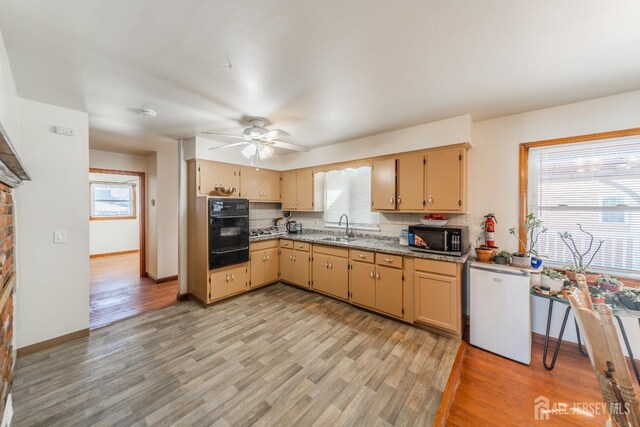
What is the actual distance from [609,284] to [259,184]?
440 cm

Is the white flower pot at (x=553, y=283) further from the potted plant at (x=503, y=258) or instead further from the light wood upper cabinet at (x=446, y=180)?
the light wood upper cabinet at (x=446, y=180)

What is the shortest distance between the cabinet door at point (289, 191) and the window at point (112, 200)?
580 cm

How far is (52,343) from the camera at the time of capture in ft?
7.84

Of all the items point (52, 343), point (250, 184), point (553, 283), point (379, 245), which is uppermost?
point (250, 184)

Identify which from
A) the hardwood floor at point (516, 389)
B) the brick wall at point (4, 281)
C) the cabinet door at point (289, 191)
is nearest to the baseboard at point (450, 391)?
the hardwood floor at point (516, 389)

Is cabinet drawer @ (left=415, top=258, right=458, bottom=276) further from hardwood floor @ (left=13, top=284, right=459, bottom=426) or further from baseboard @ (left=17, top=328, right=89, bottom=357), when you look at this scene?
baseboard @ (left=17, top=328, right=89, bottom=357)

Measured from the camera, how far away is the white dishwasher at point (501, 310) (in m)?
2.18

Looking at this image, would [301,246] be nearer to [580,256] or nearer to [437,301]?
[437,301]

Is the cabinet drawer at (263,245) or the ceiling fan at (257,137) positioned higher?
the ceiling fan at (257,137)

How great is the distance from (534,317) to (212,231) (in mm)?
4057

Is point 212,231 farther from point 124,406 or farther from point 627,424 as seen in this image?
point 627,424

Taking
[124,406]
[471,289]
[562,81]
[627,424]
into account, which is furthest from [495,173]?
[124,406]

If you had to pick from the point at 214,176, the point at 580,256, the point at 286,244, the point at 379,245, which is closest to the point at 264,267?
the point at 286,244

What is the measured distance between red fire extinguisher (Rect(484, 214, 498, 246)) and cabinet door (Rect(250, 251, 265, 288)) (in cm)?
322
